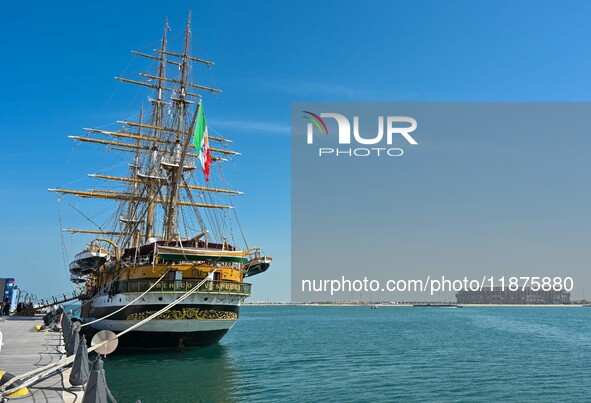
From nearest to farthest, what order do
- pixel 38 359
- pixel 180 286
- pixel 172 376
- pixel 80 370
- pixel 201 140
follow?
pixel 80 370, pixel 38 359, pixel 172 376, pixel 180 286, pixel 201 140

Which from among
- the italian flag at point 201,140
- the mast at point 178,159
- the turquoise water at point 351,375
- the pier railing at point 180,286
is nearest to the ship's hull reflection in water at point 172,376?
the turquoise water at point 351,375

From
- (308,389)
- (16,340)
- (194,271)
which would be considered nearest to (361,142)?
(194,271)

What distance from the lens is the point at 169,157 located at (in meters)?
46.1

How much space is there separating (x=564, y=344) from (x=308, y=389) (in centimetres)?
4129

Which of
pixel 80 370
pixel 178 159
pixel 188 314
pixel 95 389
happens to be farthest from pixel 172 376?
pixel 178 159

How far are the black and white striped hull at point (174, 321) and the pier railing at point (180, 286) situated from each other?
16.8 inches

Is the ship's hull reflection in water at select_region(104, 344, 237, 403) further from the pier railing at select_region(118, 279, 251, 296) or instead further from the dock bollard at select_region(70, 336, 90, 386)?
the dock bollard at select_region(70, 336, 90, 386)

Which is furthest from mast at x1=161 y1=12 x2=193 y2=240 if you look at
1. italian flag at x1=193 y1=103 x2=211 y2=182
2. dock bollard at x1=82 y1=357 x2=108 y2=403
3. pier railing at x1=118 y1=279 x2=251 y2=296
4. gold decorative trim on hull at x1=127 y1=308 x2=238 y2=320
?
dock bollard at x1=82 y1=357 x2=108 y2=403

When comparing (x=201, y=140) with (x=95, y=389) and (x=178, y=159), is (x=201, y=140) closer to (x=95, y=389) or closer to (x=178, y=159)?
(x=178, y=159)

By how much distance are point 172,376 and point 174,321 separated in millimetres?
8191

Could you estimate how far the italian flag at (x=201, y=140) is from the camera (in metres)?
36.8

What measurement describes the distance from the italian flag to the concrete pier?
50.1ft

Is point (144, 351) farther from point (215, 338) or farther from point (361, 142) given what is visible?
point (361, 142)

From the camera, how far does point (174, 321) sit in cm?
3588
